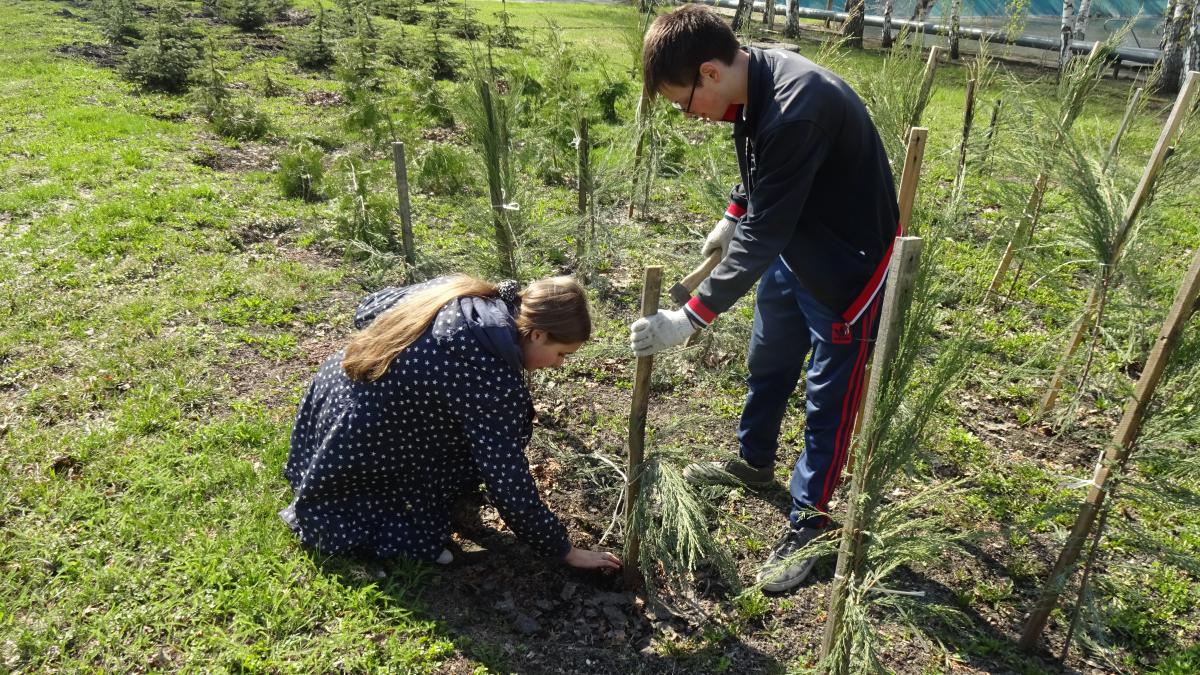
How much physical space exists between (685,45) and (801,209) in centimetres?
62

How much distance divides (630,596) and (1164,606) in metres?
2.02

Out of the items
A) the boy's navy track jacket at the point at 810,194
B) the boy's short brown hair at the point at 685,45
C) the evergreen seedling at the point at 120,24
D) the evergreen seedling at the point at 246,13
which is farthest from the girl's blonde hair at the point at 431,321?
the evergreen seedling at the point at 246,13

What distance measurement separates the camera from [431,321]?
2.41 metres

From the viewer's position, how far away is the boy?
2172mm

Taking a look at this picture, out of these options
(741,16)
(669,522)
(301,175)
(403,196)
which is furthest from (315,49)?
(669,522)

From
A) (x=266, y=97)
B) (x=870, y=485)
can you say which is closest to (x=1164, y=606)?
(x=870, y=485)

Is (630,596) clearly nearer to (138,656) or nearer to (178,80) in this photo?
(138,656)

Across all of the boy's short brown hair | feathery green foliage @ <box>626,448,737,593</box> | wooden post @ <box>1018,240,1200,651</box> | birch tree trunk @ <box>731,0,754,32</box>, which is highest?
birch tree trunk @ <box>731,0,754,32</box>

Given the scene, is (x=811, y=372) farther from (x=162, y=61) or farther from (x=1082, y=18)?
(x=1082, y=18)

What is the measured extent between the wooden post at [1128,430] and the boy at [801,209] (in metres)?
0.75

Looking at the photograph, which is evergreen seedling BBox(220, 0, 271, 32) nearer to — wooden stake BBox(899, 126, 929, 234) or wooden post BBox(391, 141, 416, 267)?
wooden post BBox(391, 141, 416, 267)

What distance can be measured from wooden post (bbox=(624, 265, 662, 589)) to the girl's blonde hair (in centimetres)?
24

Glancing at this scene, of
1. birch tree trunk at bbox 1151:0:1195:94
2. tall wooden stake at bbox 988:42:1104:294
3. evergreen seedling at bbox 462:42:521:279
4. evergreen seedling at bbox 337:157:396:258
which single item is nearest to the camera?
evergreen seedling at bbox 462:42:521:279

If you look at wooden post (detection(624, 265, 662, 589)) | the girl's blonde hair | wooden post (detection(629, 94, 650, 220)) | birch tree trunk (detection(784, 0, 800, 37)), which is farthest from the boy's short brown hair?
birch tree trunk (detection(784, 0, 800, 37))
